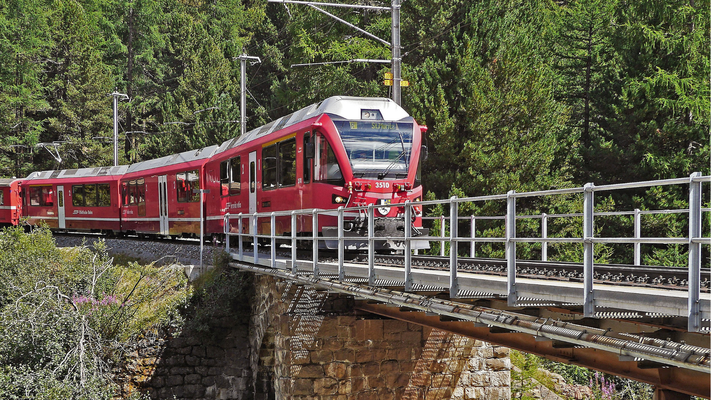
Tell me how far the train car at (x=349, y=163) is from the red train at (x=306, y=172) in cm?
2

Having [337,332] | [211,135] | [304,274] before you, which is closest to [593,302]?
[304,274]

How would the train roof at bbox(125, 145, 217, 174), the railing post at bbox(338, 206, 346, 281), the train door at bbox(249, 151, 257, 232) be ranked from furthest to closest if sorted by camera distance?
1. the train roof at bbox(125, 145, 217, 174)
2. the train door at bbox(249, 151, 257, 232)
3. the railing post at bbox(338, 206, 346, 281)

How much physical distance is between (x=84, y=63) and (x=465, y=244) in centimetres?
3292

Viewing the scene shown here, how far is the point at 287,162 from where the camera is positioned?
15.5 meters

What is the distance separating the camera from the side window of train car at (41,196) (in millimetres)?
31438

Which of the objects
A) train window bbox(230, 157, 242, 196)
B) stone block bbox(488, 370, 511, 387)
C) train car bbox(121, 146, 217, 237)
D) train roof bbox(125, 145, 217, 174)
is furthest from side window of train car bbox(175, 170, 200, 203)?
stone block bbox(488, 370, 511, 387)

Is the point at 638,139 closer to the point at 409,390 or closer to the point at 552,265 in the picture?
the point at 409,390

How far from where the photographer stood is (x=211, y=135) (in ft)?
132

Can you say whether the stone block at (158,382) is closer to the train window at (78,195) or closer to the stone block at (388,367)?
the stone block at (388,367)

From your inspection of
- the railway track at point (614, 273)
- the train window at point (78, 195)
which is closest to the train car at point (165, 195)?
the train window at point (78, 195)

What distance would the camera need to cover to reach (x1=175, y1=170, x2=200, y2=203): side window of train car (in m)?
22.0

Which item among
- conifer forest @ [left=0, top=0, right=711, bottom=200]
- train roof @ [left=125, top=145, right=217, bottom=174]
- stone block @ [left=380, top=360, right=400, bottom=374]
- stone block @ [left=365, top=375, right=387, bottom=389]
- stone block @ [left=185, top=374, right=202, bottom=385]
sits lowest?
stone block @ [left=185, top=374, right=202, bottom=385]

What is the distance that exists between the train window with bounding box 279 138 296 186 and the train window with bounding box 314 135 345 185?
1054mm

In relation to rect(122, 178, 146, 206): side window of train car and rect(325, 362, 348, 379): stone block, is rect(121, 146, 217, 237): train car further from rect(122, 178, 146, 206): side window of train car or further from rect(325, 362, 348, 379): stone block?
rect(325, 362, 348, 379): stone block
